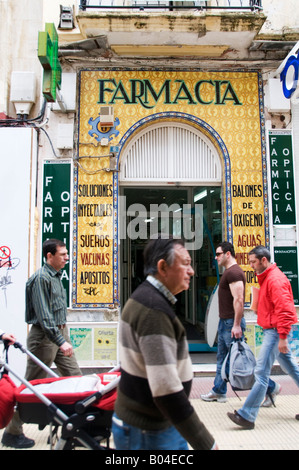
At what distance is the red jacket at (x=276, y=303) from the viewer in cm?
446

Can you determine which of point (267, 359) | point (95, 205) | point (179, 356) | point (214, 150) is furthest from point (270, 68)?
point (179, 356)

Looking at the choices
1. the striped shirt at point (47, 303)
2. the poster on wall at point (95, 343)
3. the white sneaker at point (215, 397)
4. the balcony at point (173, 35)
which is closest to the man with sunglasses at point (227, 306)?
the white sneaker at point (215, 397)

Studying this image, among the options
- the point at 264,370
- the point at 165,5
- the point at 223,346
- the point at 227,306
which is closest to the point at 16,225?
the point at 227,306

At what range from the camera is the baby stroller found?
2896mm

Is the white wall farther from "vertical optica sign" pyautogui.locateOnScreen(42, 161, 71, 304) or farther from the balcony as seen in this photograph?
the balcony

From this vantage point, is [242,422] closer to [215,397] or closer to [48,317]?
[215,397]

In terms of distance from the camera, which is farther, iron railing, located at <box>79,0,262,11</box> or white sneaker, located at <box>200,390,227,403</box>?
iron railing, located at <box>79,0,262,11</box>

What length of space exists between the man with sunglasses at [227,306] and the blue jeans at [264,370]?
646 millimetres

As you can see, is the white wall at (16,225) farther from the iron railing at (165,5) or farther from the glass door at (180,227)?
the iron railing at (165,5)

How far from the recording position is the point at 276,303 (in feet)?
14.9

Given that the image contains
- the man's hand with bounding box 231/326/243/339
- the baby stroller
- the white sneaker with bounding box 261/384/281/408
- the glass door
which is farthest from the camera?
the glass door

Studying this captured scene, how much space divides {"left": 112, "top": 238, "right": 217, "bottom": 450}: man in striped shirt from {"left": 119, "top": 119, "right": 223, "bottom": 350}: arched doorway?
17.4 feet

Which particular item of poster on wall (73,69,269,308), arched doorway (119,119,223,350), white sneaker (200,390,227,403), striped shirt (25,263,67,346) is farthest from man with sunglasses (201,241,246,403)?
arched doorway (119,119,223,350)

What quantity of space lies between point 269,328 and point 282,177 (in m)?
3.46
